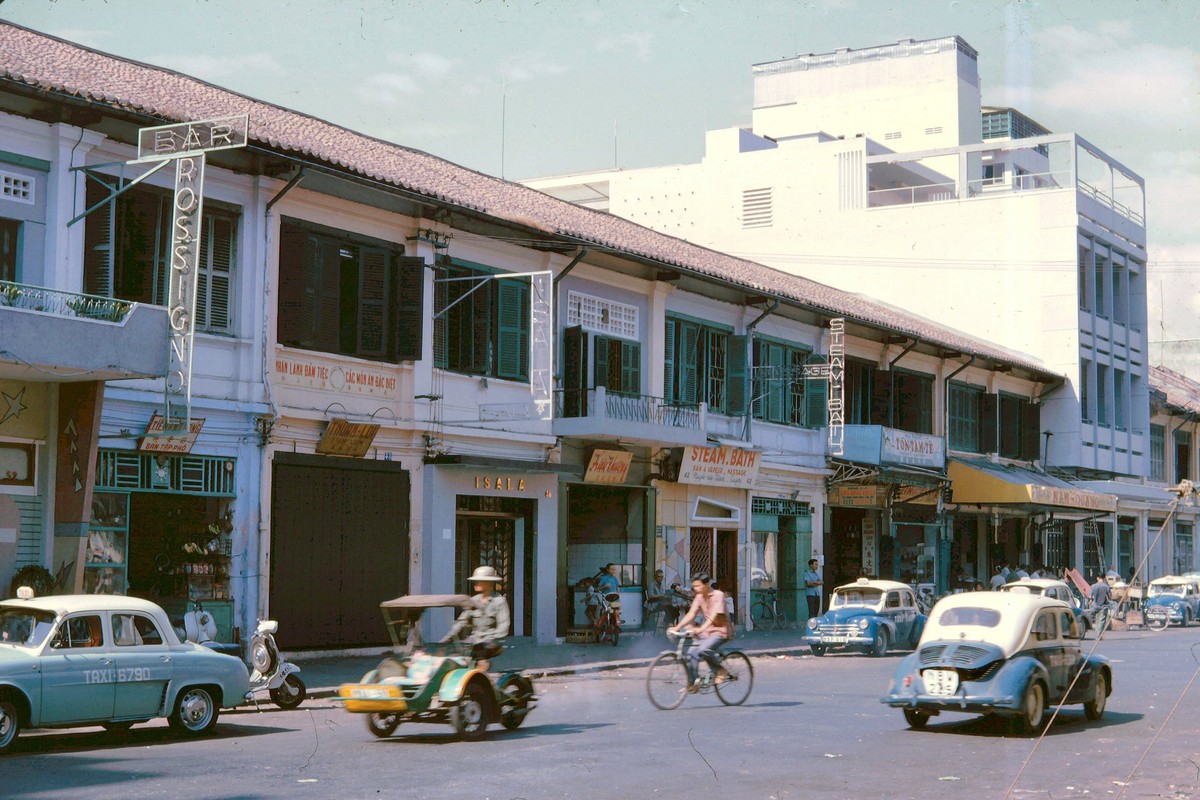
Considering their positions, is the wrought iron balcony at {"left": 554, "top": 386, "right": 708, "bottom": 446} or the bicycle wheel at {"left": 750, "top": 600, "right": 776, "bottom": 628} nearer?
the wrought iron balcony at {"left": 554, "top": 386, "right": 708, "bottom": 446}

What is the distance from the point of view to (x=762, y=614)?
34594mm

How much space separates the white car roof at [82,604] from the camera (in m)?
13.8

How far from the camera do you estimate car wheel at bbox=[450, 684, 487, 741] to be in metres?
14.3

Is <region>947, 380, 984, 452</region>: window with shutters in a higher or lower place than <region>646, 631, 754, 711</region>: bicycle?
higher

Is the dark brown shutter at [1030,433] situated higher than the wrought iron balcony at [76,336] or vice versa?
the dark brown shutter at [1030,433]

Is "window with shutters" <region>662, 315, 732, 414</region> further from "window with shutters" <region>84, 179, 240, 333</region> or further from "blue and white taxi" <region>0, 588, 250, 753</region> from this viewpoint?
"blue and white taxi" <region>0, 588, 250, 753</region>

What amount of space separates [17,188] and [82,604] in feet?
22.0

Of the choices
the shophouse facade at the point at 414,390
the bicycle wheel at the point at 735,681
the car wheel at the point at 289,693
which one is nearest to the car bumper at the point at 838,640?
the shophouse facade at the point at 414,390

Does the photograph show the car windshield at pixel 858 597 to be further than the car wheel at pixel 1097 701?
Yes

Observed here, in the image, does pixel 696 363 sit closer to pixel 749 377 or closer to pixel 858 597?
pixel 749 377

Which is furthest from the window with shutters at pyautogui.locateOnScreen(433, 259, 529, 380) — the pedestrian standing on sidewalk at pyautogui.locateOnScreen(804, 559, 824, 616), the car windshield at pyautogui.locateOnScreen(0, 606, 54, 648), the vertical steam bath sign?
the car windshield at pyautogui.locateOnScreen(0, 606, 54, 648)

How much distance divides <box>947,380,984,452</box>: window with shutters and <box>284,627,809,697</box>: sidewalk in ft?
43.3

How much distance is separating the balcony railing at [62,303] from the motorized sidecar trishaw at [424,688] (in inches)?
213

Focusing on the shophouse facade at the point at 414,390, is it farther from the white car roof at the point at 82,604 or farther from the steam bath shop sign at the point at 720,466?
the white car roof at the point at 82,604
